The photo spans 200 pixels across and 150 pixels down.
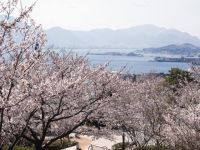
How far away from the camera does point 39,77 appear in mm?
11438

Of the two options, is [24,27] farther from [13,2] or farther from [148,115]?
[148,115]

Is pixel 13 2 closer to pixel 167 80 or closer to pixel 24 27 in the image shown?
pixel 24 27

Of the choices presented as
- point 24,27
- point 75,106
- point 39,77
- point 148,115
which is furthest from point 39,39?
point 148,115

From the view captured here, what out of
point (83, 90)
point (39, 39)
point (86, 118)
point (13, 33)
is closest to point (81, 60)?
point (83, 90)

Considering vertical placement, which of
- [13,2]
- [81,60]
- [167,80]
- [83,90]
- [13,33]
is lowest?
[167,80]

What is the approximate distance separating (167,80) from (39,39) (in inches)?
1298

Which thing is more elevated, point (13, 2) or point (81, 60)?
point (13, 2)

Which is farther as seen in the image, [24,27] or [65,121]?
[65,121]

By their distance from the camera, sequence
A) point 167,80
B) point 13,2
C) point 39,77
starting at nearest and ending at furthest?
point 13,2 < point 39,77 < point 167,80

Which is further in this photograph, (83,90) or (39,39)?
(83,90)

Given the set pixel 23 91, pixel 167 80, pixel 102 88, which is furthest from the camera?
pixel 167 80

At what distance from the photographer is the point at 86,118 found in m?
13.4

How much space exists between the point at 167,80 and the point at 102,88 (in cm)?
2790

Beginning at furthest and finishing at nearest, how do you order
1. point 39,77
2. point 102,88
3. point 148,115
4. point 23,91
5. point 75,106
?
point 148,115
point 102,88
point 75,106
point 39,77
point 23,91
